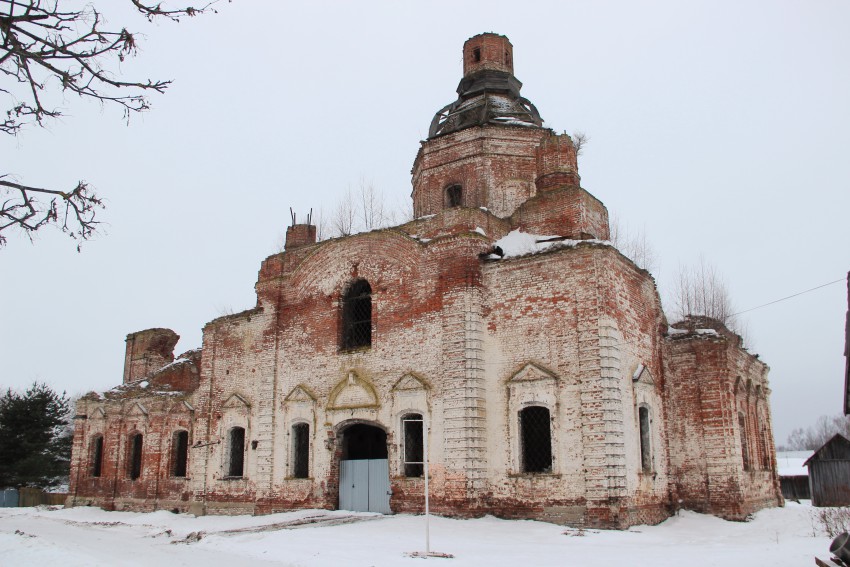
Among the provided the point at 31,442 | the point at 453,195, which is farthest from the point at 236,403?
the point at 31,442

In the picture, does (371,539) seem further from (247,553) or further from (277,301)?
(277,301)

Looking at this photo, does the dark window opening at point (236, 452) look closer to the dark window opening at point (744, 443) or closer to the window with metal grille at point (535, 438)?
the window with metal grille at point (535, 438)

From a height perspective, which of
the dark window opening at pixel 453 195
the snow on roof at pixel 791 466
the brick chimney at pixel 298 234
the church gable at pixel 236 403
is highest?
the dark window opening at pixel 453 195

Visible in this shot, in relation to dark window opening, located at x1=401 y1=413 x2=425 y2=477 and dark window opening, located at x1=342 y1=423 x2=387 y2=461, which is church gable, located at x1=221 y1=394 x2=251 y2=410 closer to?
dark window opening, located at x1=342 y1=423 x2=387 y2=461

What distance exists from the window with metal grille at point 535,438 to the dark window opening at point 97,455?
50.4 ft

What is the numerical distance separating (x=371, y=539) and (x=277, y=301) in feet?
27.6

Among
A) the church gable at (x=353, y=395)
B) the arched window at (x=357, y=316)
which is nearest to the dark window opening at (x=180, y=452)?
the church gable at (x=353, y=395)

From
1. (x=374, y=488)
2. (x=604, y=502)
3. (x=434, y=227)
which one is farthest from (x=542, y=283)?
(x=374, y=488)

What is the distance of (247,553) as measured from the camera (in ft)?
37.4

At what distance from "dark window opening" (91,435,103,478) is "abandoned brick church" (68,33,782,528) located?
6.33 ft

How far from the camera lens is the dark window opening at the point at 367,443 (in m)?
18.0

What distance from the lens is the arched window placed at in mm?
17703

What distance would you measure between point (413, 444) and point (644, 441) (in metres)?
5.10

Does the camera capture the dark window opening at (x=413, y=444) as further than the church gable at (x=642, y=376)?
Yes
